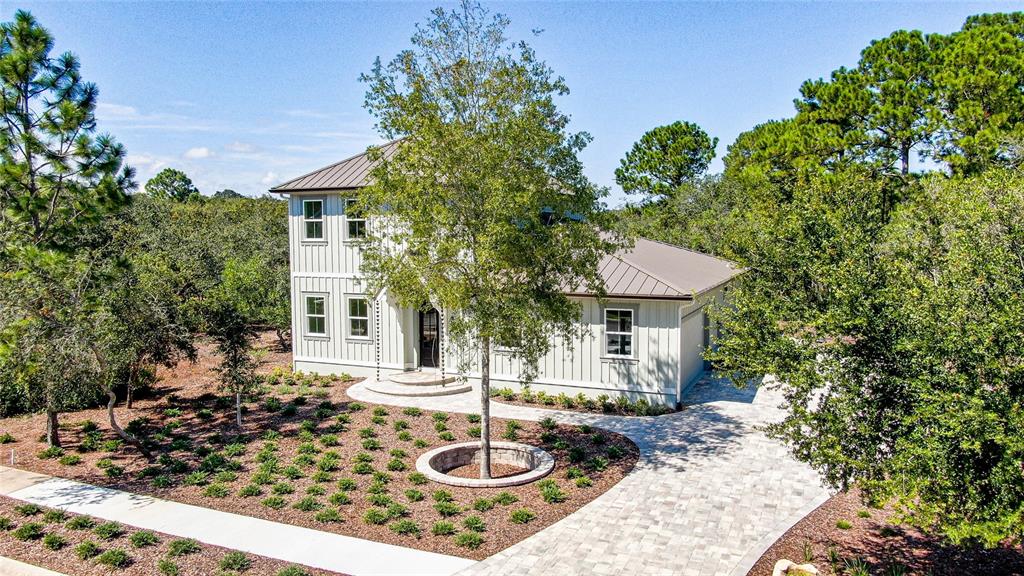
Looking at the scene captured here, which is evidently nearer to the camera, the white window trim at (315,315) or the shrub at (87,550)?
the shrub at (87,550)

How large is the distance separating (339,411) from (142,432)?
4.28m

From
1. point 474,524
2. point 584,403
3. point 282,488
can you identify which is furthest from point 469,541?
point 584,403

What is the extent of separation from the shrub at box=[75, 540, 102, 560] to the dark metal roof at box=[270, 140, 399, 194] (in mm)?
11536

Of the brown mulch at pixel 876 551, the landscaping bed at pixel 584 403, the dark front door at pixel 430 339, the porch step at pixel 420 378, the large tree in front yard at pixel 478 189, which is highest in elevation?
the large tree in front yard at pixel 478 189

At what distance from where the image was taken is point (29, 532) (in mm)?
9391

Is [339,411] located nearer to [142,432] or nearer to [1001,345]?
[142,432]

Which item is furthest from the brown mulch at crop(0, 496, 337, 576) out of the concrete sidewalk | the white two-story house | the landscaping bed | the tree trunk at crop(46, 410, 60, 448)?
the white two-story house

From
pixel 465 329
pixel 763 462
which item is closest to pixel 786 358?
pixel 465 329

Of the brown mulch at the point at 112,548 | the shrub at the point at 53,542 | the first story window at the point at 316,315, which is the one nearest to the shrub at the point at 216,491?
the brown mulch at the point at 112,548

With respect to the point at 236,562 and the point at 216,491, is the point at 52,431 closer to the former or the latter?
the point at 216,491

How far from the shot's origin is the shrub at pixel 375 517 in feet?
32.3

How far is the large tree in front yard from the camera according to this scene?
1065 cm

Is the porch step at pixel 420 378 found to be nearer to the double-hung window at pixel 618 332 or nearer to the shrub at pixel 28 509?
the double-hung window at pixel 618 332

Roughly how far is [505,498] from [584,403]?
6085 millimetres
